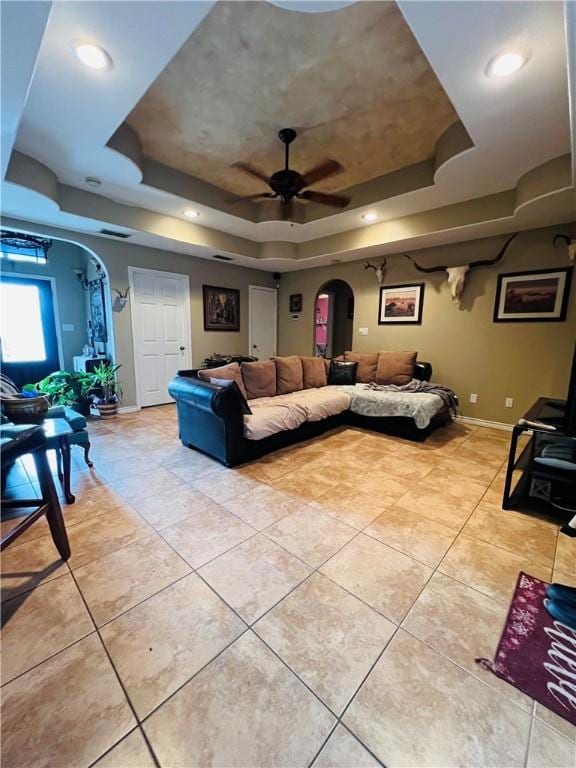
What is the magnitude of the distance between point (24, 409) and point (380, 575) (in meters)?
2.14

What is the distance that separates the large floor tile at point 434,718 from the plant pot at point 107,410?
14.5 feet

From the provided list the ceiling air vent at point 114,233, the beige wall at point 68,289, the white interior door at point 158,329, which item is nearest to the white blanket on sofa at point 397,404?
the white interior door at point 158,329

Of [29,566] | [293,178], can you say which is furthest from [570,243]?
[29,566]

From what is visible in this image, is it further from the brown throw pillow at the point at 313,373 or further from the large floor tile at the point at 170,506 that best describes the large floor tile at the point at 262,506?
the brown throw pillow at the point at 313,373

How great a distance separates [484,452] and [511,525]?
1.39 metres

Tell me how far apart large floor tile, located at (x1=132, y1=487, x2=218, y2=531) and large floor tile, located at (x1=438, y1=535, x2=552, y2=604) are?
1.50 metres

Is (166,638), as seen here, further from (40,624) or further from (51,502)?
(51,502)

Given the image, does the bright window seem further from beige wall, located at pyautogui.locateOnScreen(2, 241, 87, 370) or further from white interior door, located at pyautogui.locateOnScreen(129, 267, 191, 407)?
white interior door, located at pyautogui.locateOnScreen(129, 267, 191, 407)

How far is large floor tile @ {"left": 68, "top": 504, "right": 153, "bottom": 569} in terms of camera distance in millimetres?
1696

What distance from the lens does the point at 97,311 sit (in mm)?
5480

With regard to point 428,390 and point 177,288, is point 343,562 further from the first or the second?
point 177,288

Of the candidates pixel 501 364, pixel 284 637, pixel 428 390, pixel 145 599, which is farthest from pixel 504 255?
pixel 145 599

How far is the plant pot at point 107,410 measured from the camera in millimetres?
4371

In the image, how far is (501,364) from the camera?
13.1 ft
